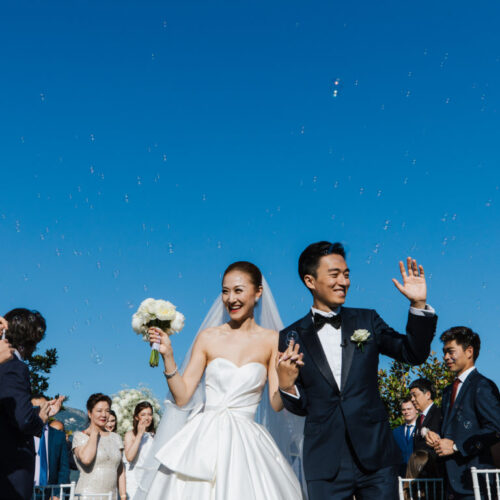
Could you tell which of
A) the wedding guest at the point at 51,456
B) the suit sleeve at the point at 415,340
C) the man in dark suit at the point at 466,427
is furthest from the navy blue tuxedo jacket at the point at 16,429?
the man in dark suit at the point at 466,427

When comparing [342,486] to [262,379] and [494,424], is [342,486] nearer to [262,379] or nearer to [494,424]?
[262,379]

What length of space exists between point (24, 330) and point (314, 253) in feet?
7.60

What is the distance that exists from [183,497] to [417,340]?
2002 millimetres

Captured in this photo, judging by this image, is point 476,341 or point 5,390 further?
point 476,341

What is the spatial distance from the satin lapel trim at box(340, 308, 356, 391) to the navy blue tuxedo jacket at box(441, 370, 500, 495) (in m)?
2.32

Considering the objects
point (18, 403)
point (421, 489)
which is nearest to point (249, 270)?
point (18, 403)

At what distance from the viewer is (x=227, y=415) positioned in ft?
15.6

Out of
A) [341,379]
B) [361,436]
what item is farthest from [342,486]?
[341,379]

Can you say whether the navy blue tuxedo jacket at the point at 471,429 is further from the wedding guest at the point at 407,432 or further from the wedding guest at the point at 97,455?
the wedding guest at the point at 97,455

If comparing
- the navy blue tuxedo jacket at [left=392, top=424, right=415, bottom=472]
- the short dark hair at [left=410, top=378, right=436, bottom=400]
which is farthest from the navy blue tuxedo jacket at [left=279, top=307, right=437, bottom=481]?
the navy blue tuxedo jacket at [left=392, top=424, right=415, bottom=472]

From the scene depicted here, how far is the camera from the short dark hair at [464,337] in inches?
247

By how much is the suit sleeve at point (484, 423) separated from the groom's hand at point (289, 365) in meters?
2.69

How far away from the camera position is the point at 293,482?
4645 mm

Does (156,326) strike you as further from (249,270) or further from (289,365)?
(289,365)
